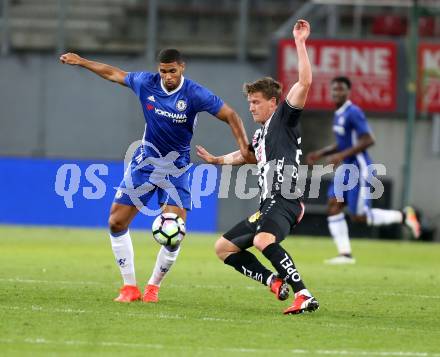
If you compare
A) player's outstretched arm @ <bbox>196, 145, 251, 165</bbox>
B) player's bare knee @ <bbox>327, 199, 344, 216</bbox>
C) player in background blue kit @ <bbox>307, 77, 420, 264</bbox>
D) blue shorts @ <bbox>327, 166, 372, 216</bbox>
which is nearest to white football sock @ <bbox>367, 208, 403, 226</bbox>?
player in background blue kit @ <bbox>307, 77, 420, 264</bbox>

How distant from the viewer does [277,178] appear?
10.2 meters

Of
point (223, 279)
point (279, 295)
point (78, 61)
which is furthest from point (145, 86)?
point (223, 279)

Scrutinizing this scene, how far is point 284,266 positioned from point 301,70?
168 centimetres

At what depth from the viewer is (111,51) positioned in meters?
27.1

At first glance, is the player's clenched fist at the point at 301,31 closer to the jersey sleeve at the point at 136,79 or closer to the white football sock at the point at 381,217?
the jersey sleeve at the point at 136,79

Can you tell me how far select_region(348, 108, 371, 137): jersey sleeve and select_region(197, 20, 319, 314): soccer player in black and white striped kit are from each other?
7.37 m

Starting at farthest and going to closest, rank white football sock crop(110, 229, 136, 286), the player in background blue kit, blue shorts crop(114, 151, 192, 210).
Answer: the player in background blue kit, white football sock crop(110, 229, 136, 286), blue shorts crop(114, 151, 192, 210)

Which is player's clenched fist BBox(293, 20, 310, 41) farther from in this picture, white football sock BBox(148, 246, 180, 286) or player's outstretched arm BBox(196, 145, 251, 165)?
white football sock BBox(148, 246, 180, 286)

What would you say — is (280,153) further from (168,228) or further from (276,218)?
(168,228)

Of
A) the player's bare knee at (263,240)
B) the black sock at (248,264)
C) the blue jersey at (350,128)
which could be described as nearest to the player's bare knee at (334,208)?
the blue jersey at (350,128)

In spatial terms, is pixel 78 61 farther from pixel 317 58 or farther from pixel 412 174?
pixel 412 174

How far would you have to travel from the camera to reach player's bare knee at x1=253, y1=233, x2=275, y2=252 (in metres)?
9.94

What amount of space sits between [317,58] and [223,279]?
1266 centimetres

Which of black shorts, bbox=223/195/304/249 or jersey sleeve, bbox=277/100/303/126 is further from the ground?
jersey sleeve, bbox=277/100/303/126
